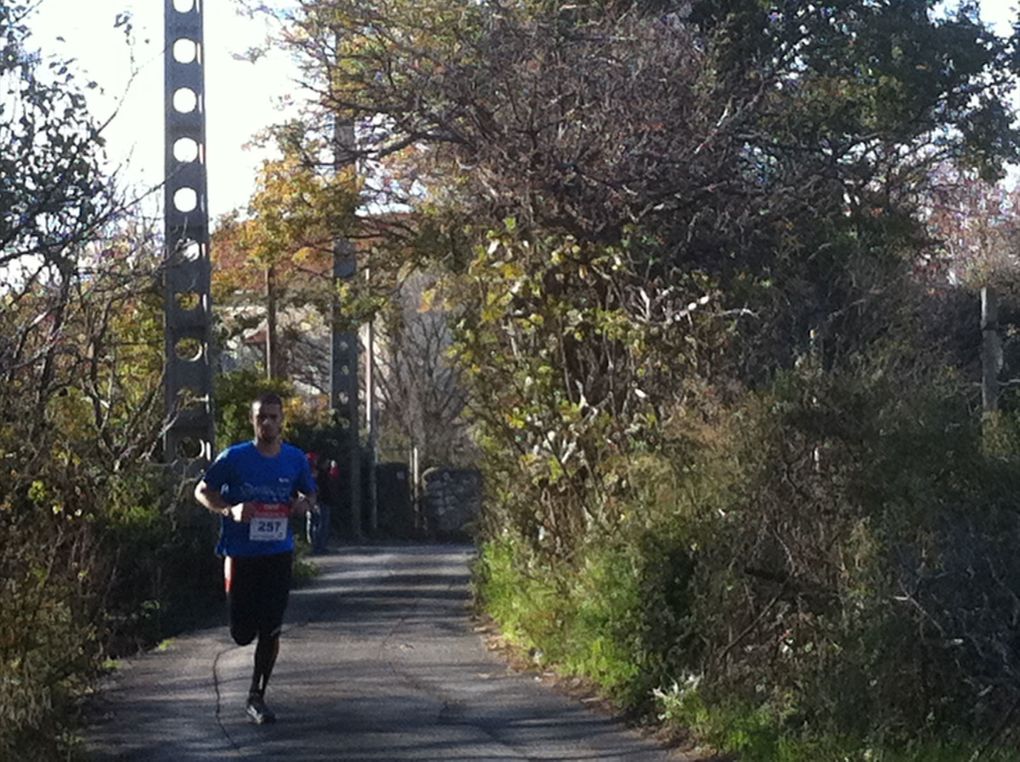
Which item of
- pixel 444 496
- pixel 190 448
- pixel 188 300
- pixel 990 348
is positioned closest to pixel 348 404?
pixel 444 496

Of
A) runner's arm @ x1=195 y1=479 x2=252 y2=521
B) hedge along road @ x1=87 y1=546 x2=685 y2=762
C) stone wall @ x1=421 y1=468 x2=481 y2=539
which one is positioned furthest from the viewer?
stone wall @ x1=421 y1=468 x2=481 y2=539

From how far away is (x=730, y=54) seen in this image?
19.8 m

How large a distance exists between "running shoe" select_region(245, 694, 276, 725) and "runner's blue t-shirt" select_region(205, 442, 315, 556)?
793 mm

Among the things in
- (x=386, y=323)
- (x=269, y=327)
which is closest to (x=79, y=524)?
(x=386, y=323)

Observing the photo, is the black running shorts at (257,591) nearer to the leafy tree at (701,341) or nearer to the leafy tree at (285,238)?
the leafy tree at (701,341)

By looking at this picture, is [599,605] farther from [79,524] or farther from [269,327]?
[269,327]

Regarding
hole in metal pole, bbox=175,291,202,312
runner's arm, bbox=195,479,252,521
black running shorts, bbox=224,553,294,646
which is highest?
hole in metal pole, bbox=175,291,202,312

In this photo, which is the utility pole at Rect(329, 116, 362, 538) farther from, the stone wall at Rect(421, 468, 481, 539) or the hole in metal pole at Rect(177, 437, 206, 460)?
the hole in metal pole at Rect(177, 437, 206, 460)

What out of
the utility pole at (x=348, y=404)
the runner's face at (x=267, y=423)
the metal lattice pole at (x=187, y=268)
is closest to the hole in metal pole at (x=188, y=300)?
the metal lattice pole at (x=187, y=268)

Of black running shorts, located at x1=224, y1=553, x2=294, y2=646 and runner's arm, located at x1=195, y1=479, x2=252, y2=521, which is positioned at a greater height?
runner's arm, located at x1=195, y1=479, x2=252, y2=521

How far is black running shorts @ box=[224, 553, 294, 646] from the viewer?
33.3 feet

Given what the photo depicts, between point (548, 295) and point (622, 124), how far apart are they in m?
1.37

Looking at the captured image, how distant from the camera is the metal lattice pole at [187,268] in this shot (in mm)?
17859

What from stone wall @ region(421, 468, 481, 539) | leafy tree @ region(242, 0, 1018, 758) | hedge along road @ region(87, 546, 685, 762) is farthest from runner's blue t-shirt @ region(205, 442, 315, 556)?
stone wall @ region(421, 468, 481, 539)
